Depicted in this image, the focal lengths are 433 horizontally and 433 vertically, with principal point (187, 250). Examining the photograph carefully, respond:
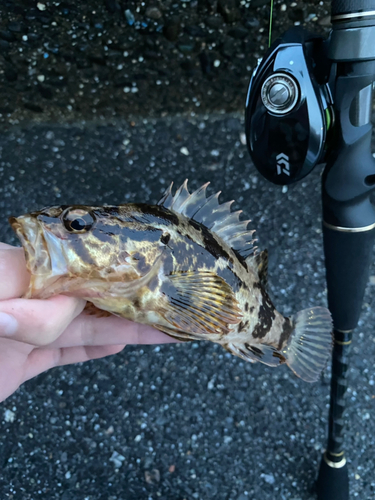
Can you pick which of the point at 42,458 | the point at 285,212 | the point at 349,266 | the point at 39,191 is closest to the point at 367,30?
the point at 349,266

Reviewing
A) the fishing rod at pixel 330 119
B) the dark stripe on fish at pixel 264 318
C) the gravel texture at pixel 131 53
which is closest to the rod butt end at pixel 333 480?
the dark stripe on fish at pixel 264 318

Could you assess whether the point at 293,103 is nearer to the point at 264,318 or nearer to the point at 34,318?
the point at 264,318

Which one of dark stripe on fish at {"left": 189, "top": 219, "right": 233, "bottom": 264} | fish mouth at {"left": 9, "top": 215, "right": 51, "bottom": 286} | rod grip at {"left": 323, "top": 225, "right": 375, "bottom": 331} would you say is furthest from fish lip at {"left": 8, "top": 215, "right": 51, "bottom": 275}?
rod grip at {"left": 323, "top": 225, "right": 375, "bottom": 331}

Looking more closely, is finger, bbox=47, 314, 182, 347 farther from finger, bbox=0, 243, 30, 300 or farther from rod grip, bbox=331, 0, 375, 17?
rod grip, bbox=331, 0, 375, 17

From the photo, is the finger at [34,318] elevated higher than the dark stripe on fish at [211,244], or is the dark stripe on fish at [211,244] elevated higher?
the dark stripe on fish at [211,244]

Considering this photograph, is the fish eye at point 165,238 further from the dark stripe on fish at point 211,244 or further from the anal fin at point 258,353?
the anal fin at point 258,353
